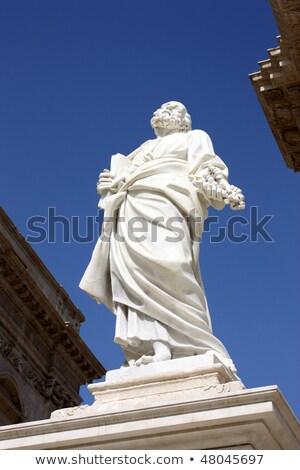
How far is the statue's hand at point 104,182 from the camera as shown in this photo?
6414 millimetres

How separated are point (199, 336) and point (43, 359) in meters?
22.3

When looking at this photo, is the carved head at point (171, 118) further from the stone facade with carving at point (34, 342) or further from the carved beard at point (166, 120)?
the stone facade with carving at point (34, 342)

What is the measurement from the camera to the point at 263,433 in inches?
157

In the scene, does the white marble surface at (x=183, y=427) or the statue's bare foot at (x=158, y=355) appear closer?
the white marble surface at (x=183, y=427)

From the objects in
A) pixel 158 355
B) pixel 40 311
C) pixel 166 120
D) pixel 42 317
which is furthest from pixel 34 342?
pixel 158 355

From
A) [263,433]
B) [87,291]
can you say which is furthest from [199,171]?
[263,433]

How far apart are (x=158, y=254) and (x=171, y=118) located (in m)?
1.93

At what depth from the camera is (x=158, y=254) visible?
5.50 meters

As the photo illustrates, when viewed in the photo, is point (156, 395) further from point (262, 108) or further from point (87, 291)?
point (262, 108)

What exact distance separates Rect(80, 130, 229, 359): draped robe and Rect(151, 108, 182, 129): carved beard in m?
0.33

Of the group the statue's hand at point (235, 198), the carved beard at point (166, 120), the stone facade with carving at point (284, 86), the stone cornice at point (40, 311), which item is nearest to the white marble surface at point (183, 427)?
the statue's hand at point (235, 198)

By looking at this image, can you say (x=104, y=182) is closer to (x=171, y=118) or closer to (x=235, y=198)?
(x=171, y=118)

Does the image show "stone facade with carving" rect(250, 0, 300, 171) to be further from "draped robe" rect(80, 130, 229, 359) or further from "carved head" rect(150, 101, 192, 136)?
"draped robe" rect(80, 130, 229, 359)

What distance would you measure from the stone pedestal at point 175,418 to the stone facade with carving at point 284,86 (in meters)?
8.08
